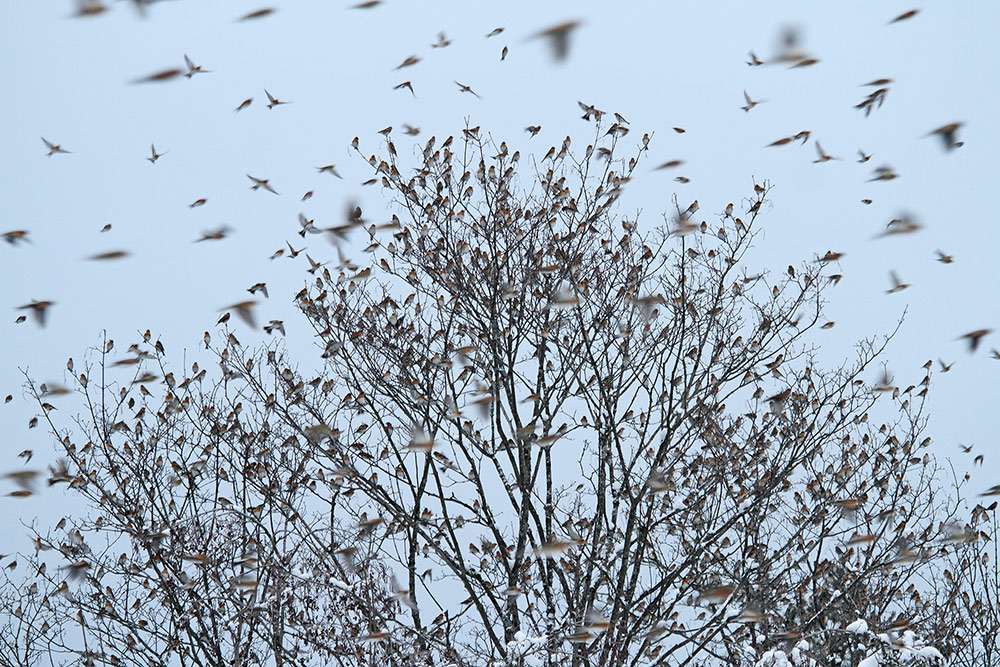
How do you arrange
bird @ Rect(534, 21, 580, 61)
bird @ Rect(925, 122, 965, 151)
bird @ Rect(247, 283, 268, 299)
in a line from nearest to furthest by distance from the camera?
bird @ Rect(534, 21, 580, 61), bird @ Rect(925, 122, 965, 151), bird @ Rect(247, 283, 268, 299)

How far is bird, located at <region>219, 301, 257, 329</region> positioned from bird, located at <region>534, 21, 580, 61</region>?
115 inches

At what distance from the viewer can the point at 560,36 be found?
3391 millimetres

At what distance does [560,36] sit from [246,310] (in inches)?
128

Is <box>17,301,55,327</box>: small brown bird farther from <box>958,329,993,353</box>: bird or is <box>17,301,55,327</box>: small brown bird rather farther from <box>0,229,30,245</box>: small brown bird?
<box>958,329,993,353</box>: bird

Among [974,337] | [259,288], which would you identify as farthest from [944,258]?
[259,288]

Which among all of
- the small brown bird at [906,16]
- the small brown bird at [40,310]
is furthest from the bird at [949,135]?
the small brown bird at [40,310]

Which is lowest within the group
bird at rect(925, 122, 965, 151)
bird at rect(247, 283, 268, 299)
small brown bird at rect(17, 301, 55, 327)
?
bird at rect(925, 122, 965, 151)

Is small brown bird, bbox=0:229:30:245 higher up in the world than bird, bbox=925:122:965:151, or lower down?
higher up

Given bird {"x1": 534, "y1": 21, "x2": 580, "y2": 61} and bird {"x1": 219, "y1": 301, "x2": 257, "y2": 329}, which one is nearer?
bird {"x1": 534, "y1": 21, "x2": 580, "y2": 61}

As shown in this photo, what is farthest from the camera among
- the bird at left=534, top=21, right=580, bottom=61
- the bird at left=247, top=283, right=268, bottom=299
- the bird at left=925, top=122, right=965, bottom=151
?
the bird at left=247, top=283, right=268, bottom=299

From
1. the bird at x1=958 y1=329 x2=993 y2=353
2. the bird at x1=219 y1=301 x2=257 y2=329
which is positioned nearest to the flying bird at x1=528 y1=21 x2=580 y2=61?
the bird at x1=219 y1=301 x2=257 y2=329

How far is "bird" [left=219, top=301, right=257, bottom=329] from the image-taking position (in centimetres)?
552

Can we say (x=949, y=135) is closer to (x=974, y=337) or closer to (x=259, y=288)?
(x=974, y=337)

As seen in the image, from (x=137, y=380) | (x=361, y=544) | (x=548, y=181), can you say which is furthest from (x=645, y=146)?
(x=137, y=380)
